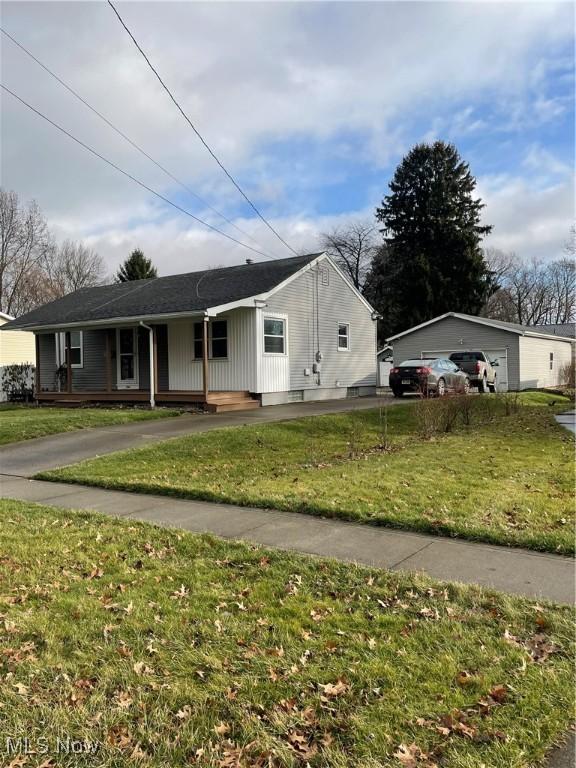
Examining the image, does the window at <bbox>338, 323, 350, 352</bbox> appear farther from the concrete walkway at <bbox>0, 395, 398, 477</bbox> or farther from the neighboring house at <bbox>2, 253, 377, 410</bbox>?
the concrete walkway at <bbox>0, 395, 398, 477</bbox>

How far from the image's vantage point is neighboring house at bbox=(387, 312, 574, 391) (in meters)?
27.1

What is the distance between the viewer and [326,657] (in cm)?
316

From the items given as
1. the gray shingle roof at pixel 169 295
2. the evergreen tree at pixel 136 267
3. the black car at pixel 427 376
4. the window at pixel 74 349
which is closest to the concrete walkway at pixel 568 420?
the black car at pixel 427 376

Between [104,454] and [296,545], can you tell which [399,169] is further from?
[296,545]

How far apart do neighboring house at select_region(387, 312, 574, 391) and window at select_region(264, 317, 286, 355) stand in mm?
12195

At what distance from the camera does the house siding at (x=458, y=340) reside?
27.1 meters

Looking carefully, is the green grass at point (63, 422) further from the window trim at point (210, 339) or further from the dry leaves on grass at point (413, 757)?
the dry leaves on grass at point (413, 757)

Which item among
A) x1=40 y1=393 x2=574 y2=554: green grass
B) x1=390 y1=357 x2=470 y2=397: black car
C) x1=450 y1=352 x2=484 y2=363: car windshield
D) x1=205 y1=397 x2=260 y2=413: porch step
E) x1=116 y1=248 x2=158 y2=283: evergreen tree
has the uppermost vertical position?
x1=116 y1=248 x2=158 y2=283: evergreen tree

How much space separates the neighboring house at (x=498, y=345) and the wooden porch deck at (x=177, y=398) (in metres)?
14.5

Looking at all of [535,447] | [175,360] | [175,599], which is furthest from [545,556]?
[175,360]

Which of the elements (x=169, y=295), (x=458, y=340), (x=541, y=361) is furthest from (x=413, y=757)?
(x=541, y=361)

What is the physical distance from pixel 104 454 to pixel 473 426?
8.16 m

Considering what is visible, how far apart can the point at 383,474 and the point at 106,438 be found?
667 cm

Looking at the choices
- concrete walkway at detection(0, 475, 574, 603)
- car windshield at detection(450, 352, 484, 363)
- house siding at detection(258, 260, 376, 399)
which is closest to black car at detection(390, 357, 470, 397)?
house siding at detection(258, 260, 376, 399)
